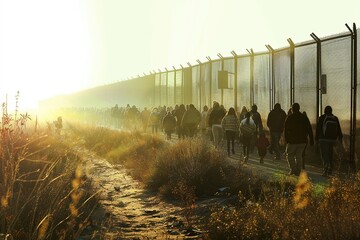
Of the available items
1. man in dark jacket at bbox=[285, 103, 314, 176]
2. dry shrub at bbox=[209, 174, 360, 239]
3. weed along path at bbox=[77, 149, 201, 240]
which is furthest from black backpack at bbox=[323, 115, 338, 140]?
dry shrub at bbox=[209, 174, 360, 239]

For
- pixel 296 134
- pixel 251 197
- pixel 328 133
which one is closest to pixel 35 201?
pixel 251 197

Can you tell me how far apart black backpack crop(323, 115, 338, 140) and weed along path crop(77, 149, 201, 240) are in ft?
14.0

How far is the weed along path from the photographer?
8.40m

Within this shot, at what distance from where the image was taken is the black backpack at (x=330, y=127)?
42.0 feet

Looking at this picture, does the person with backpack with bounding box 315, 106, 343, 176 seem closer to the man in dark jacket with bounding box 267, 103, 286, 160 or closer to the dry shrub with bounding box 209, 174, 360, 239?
the man in dark jacket with bounding box 267, 103, 286, 160

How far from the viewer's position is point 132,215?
10258 millimetres

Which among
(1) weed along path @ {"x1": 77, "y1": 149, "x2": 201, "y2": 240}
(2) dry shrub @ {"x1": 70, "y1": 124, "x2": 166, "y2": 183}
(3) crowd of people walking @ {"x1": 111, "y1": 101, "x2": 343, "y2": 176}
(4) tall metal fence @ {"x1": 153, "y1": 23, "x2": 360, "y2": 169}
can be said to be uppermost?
(4) tall metal fence @ {"x1": 153, "y1": 23, "x2": 360, "y2": 169}

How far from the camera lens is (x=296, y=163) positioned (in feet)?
42.9

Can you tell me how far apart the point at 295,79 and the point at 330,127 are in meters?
6.75

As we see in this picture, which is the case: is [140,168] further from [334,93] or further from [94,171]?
[334,93]

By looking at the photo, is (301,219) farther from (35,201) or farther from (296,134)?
(296,134)

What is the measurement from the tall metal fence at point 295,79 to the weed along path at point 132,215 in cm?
653

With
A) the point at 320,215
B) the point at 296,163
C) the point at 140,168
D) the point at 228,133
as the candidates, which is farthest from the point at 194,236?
the point at 228,133

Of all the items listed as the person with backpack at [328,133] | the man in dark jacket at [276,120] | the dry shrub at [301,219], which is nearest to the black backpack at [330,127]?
the person with backpack at [328,133]
